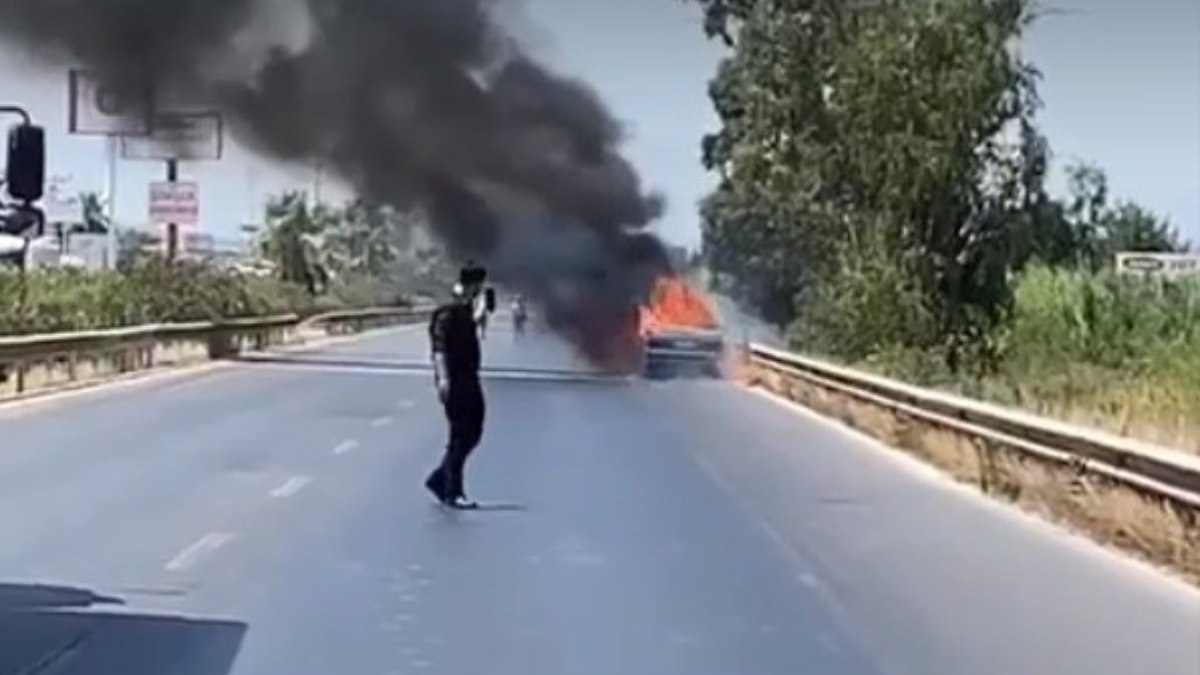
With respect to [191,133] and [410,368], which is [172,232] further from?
[191,133]

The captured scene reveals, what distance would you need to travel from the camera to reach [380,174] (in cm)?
4266

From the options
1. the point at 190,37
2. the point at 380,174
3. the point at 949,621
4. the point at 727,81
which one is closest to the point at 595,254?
the point at 727,81

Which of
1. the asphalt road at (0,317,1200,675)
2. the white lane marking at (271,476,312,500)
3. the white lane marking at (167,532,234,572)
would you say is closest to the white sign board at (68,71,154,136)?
the asphalt road at (0,317,1200,675)

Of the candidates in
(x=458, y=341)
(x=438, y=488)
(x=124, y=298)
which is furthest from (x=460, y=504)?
(x=124, y=298)

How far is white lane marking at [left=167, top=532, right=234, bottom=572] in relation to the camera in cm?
1466

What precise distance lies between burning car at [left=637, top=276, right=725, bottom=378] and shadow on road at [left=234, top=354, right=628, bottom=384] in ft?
4.28

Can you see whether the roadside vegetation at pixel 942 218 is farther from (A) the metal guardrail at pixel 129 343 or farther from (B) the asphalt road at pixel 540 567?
(A) the metal guardrail at pixel 129 343

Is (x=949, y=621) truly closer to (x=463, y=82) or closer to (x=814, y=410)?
(x=814, y=410)

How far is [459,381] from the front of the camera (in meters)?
19.3

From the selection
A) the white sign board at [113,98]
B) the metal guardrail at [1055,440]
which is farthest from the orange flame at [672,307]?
the white sign board at [113,98]

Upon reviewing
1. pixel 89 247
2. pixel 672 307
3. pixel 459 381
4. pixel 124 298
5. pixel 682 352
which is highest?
pixel 459 381

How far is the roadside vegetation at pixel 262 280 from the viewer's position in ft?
155

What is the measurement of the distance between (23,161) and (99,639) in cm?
258

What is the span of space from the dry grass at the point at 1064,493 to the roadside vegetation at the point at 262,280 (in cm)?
892
